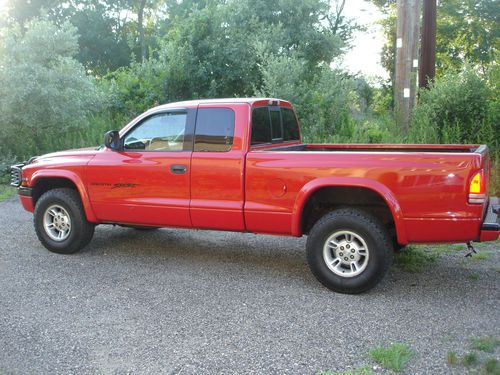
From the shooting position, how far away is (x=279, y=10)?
15.5 metres

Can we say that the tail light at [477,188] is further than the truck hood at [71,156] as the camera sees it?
No

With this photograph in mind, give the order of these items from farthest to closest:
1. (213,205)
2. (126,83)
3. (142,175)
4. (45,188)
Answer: (126,83)
(45,188)
(142,175)
(213,205)

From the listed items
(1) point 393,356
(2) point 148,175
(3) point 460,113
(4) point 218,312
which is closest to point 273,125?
(2) point 148,175

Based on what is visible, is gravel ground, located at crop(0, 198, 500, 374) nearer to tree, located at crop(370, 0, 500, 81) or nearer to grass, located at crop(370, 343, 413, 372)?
grass, located at crop(370, 343, 413, 372)

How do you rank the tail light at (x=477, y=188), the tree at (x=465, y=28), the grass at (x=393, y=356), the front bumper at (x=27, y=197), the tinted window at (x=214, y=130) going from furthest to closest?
the tree at (x=465, y=28) → the front bumper at (x=27, y=197) → the tinted window at (x=214, y=130) → the tail light at (x=477, y=188) → the grass at (x=393, y=356)

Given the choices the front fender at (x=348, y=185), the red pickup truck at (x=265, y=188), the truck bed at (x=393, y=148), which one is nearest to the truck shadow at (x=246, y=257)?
the red pickup truck at (x=265, y=188)

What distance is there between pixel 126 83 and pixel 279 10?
481 cm

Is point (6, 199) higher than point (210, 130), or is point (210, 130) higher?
point (210, 130)

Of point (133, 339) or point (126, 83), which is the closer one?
point (133, 339)

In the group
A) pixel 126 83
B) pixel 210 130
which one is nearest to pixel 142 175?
pixel 210 130

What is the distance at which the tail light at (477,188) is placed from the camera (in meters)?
4.59

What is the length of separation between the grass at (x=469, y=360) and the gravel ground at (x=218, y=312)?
5.5 inches

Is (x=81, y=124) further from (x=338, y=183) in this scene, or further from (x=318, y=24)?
(x=338, y=183)

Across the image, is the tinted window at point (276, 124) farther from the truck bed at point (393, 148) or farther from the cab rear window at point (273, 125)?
the truck bed at point (393, 148)
